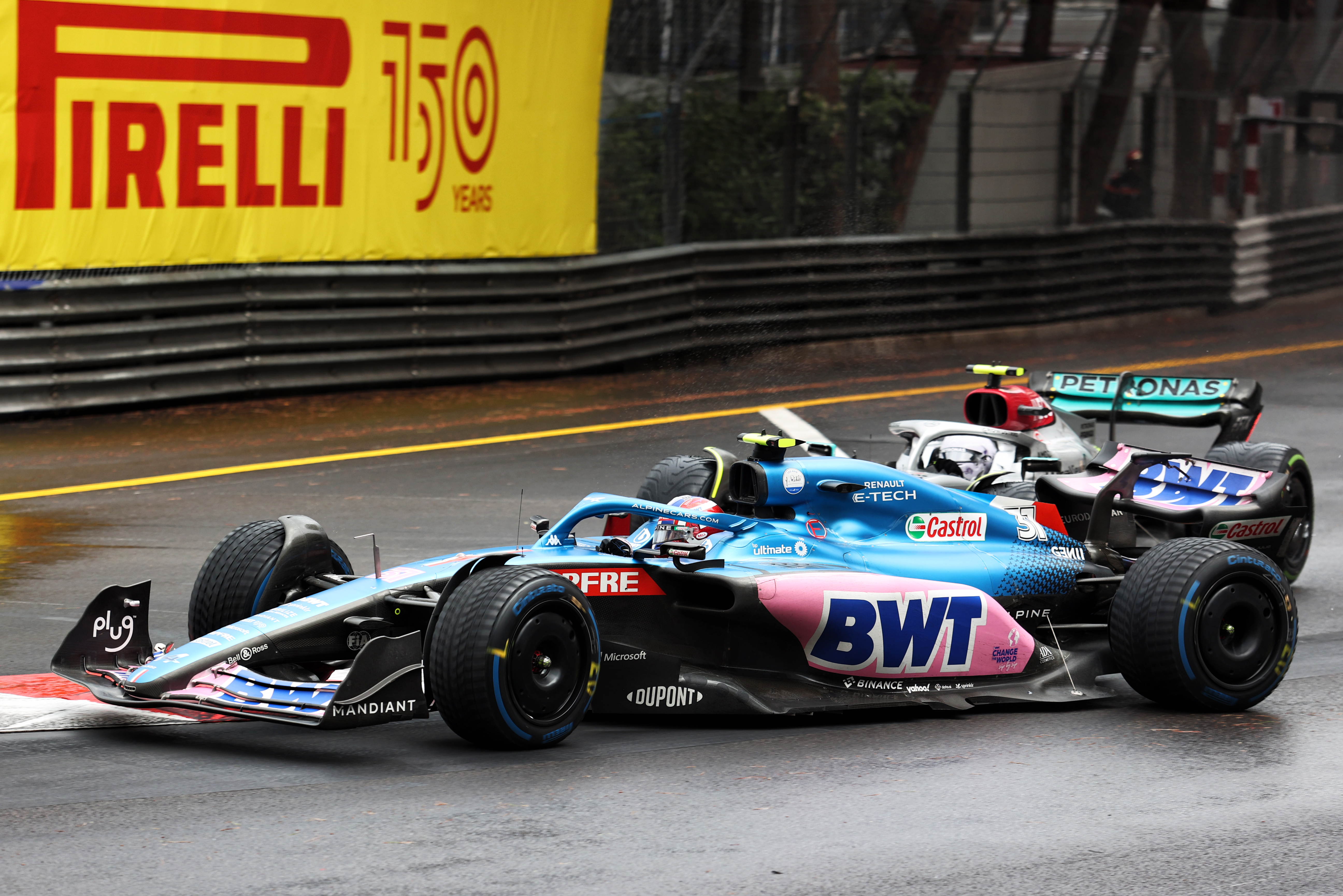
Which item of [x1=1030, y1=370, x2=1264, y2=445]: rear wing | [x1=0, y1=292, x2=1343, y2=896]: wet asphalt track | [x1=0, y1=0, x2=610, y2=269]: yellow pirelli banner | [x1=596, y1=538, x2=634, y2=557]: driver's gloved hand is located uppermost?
[x1=0, y1=0, x2=610, y2=269]: yellow pirelli banner

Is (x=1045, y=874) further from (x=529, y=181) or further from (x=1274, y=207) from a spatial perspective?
(x=1274, y=207)

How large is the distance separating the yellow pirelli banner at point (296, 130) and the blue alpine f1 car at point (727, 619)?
804 centimetres

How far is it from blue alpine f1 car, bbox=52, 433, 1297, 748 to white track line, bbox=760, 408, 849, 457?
631 centimetres

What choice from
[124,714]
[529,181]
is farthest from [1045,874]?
[529,181]

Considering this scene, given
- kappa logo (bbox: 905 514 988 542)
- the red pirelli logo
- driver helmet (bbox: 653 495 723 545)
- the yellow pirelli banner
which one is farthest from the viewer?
the yellow pirelli banner

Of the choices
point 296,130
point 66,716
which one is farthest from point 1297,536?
point 296,130

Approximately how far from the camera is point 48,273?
48.1 feet

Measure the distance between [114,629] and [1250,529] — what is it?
19.6 ft

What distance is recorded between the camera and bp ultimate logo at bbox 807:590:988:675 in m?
7.29

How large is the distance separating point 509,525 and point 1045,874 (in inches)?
252

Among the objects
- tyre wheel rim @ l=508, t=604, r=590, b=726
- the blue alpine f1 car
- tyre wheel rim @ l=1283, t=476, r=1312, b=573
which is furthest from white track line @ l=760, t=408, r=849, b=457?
tyre wheel rim @ l=508, t=604, r=590, b=726

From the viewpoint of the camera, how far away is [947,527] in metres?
8.11

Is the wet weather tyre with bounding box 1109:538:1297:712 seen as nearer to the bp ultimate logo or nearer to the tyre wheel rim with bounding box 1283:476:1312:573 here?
the bp ultimate logo

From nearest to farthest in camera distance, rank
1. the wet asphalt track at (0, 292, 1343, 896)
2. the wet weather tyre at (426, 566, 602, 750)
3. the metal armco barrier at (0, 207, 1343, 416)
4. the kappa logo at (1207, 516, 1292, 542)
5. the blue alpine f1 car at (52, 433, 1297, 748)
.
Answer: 1. the wet asphalt track at (0, 292, 1343, 896)
2. the wet weather tyre at (426, 566, 602, 750)
3. the blue alpine f1 car at (52, 433, 1297, 748)
4. the kappa logo at (1207, 516, 1292, 542)
5. the metal armco barrier at (0, 207, 1343, 416)
